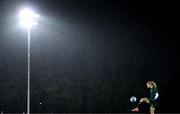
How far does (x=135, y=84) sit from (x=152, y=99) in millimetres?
15166

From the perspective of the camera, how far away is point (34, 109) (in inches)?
1395

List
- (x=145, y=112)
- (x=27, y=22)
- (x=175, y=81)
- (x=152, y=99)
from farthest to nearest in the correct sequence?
(x=175, y=81)
(x=145, y=112)
(x=27, y=22)
(x=152, y=99)

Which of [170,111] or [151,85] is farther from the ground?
[151,85]

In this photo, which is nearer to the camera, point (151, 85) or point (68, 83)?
point (151, 85)

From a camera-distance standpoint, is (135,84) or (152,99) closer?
(152,99)

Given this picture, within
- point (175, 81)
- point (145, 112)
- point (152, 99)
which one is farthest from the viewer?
point (175, 81)

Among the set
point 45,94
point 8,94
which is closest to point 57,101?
point 45,94

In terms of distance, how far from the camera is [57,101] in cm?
3719

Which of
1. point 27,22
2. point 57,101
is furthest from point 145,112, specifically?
point 27,22

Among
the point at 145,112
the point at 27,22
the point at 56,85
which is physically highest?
the point at 27,22

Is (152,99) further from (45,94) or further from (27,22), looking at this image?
(45,94)

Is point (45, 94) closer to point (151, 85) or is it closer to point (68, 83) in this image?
point (68, 83)

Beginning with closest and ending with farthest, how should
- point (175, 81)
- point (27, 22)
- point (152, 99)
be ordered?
point (152, 99)
point (27, 22)
point (175, 81)

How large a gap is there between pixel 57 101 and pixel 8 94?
17.0ft
